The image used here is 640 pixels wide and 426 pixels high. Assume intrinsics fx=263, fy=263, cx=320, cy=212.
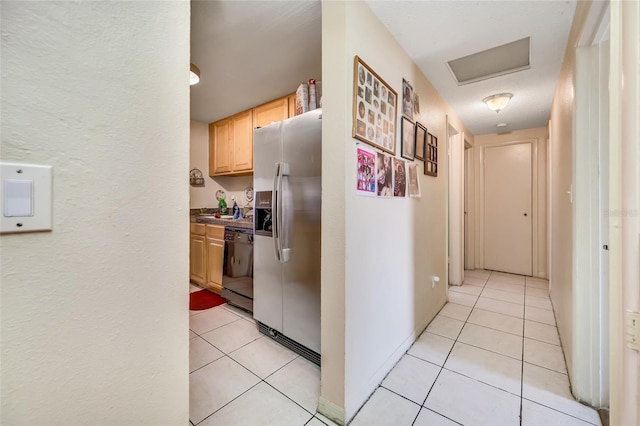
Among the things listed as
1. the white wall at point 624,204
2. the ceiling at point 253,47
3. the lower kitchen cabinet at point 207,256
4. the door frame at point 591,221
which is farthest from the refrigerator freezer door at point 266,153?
the door frame at point 591,221

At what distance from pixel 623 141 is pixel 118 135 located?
124cm

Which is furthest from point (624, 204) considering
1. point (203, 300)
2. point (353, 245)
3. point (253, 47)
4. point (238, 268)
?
point (203, 300)

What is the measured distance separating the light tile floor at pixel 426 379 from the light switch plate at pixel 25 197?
4.48ft

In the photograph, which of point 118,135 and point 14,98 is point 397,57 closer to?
point 118,135

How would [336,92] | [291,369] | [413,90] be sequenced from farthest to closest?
[413,90] < [291,369] < [336,92]

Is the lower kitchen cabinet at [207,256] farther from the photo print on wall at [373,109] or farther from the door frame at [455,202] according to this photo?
the door frame at [455,202]

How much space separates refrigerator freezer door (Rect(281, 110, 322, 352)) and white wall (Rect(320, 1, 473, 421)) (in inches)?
15.2

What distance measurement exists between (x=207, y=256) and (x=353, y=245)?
7.89ft

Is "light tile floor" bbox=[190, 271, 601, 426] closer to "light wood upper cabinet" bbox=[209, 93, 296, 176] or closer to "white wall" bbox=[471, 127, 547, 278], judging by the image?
"white wall" bbox=[471, 127, 547, 278]

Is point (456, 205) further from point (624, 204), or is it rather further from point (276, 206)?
point (624, 204)

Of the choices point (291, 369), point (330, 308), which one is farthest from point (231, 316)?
point (330, 308)

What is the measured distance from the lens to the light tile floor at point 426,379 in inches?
54.5

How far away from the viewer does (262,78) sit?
2.43 m

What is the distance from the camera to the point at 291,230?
191cm
